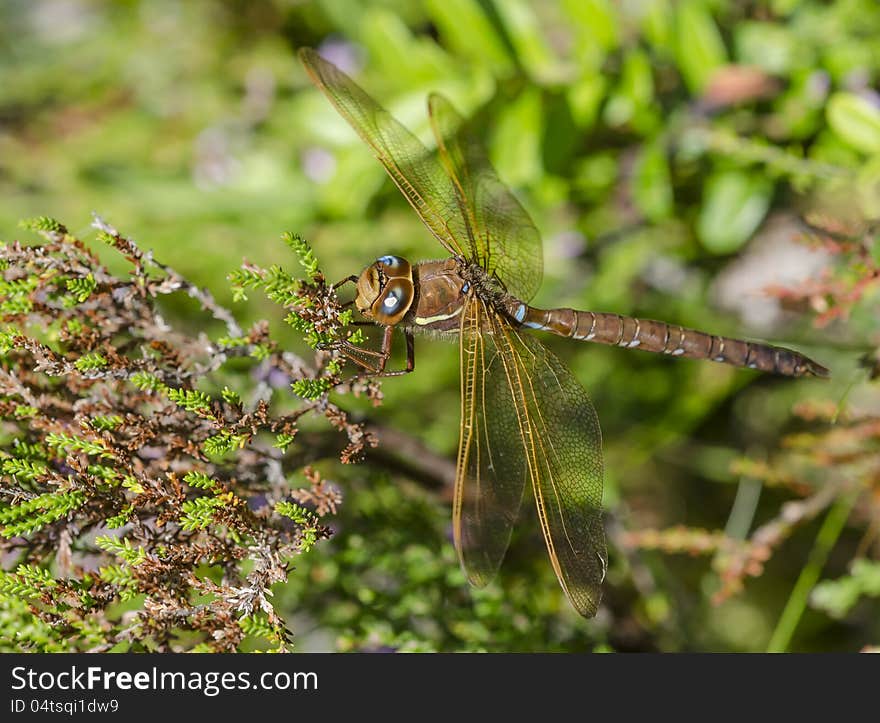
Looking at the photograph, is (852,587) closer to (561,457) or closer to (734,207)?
(561,457)

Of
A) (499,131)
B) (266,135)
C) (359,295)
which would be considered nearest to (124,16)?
(266,135)

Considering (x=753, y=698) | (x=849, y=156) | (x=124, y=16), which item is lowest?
(x=753, y=698)

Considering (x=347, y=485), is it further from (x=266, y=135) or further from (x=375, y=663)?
(x=266, y=135)

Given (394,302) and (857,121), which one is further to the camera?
(857,121)

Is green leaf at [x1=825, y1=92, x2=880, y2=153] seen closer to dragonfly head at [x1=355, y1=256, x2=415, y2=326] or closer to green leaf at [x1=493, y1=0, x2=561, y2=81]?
green leaf at [x1=493, y1=0, x2=561, y2=81]

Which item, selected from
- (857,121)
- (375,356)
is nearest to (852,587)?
(857,121)

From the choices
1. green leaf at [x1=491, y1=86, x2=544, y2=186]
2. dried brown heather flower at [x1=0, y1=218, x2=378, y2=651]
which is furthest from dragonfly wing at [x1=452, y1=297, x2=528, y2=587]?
green leaf at [x1=491, y1=86, x2=544, y2=186]
